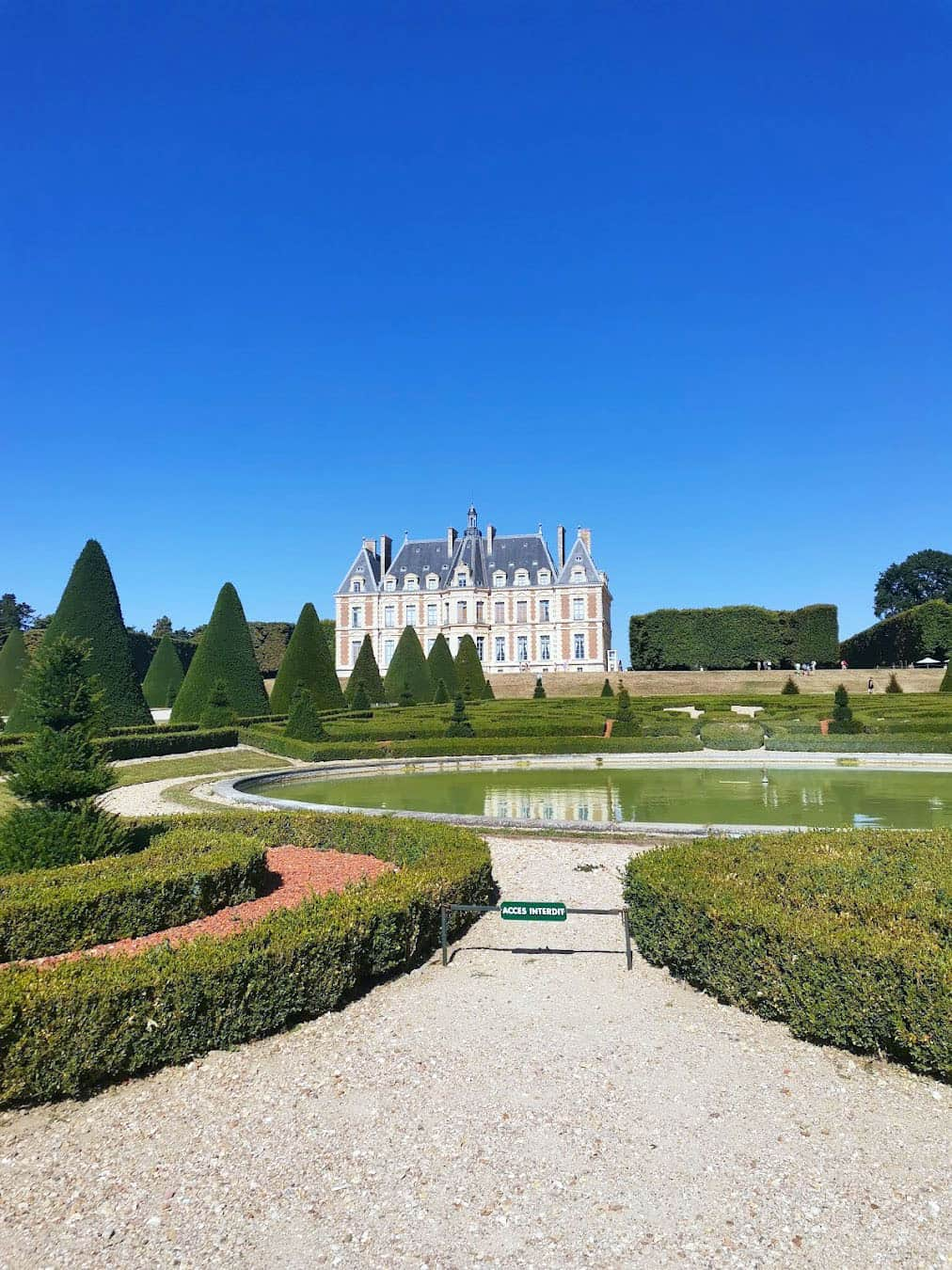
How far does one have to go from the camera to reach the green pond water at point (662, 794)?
11.3 metres

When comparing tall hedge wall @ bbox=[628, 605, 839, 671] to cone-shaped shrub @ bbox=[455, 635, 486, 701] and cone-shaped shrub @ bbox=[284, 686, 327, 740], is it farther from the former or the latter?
cone-shaped shrub @ bbox=[284, 686, 327, 740]

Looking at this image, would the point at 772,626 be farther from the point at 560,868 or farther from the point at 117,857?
the point at 117,857

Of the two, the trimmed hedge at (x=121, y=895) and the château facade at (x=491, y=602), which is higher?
the château facade at (x=491, y=602)

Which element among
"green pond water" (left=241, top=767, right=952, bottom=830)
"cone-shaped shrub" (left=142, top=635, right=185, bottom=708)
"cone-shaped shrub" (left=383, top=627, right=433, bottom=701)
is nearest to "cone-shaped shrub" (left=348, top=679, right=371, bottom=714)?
"cone-shaped shrub" (left=383, top=627, right=433, bottom=701)

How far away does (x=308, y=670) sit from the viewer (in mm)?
26891

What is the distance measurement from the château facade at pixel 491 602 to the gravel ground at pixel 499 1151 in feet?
164

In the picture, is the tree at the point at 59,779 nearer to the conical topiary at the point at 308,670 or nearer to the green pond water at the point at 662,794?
the green pond water at the point at 662,794

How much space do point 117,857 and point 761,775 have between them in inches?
540

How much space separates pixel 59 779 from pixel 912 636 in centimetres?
4946

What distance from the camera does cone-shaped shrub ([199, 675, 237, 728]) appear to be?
22250mm

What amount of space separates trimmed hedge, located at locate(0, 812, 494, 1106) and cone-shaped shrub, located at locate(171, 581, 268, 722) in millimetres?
18931

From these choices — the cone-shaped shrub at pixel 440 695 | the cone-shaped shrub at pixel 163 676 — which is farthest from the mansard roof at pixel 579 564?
the cone-shaped shrub at pixel 163 676

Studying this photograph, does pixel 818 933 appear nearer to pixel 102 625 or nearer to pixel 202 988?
pixel 202 988

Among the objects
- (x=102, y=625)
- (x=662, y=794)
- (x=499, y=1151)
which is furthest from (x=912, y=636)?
(x=499, y=1151)
